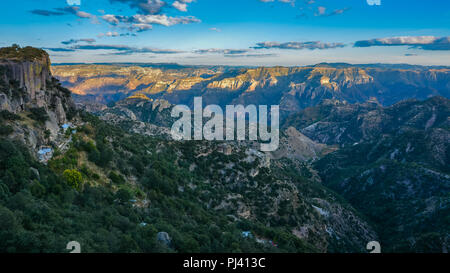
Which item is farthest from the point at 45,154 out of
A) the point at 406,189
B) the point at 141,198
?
the point at 406,189

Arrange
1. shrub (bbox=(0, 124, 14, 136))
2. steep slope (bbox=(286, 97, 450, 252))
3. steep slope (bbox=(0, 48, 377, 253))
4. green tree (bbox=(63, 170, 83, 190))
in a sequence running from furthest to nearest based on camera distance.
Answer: steep slope (bbox=(286, 97, 450, 252)) → green tree (bbox=(63, 170, 83, 190)) → shrub (bbox=(0, 124, 14, 136)) → steep slope (bbox=(0, 48, 377, 253))

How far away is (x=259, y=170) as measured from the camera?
8994 cm

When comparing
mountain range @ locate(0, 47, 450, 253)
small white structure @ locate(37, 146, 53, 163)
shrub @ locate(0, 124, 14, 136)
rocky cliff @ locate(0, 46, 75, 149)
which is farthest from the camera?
rocky cliff @ locate(0, 46, 75, 149)

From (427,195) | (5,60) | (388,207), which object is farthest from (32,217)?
(427,195)

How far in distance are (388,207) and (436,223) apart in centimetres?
3059

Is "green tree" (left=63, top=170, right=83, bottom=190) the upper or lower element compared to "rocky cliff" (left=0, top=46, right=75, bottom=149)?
lower

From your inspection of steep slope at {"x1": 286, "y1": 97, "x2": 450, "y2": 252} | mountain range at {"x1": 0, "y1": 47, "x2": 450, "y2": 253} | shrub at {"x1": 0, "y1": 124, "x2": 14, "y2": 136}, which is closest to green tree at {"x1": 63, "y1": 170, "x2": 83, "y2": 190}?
mountain range at {"x1": 0, "y1": 47, "x2": 450, "y2": 253}

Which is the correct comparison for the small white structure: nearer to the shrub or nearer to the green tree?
the green tree

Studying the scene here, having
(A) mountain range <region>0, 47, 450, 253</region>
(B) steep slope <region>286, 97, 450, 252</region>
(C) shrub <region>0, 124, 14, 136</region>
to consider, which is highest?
(C) shrub <region>0, 124, 14, 136</region>

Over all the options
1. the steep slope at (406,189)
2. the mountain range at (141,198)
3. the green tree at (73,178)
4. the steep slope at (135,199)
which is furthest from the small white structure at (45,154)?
the steep slope at (406,189)

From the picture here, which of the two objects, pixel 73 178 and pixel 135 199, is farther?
pixel 135 199

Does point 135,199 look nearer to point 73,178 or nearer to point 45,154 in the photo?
point 73,178

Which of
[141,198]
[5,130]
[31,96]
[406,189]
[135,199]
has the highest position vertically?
[31,96]
